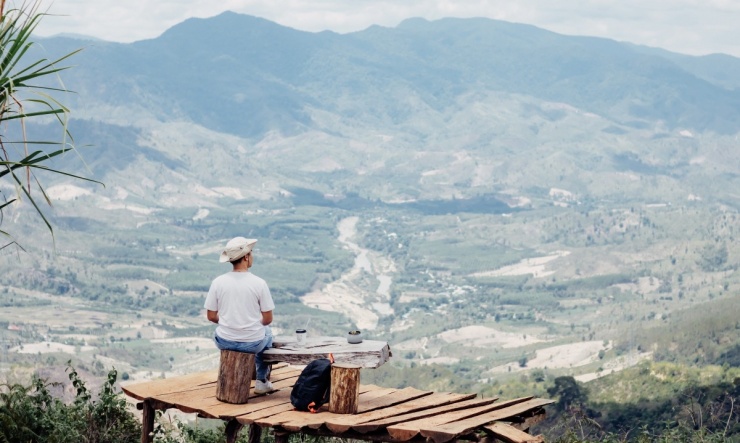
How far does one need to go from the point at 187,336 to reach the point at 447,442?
152174mm

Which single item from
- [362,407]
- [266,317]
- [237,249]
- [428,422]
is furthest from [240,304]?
[428,422]

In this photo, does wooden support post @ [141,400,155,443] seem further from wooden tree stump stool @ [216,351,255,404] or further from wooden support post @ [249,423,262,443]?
wooden support post @ [249,423,262,443]

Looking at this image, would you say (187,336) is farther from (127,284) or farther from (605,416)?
(605,416)

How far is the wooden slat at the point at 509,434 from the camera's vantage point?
10128mm

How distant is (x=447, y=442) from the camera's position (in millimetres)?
9836

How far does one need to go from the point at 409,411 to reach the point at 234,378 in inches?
76.1

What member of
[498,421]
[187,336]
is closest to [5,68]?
[498,421]

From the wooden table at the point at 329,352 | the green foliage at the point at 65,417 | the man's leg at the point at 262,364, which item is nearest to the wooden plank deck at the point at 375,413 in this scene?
the man's leg at the point at 262,364

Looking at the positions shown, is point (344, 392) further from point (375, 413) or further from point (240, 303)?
point (240, 303)

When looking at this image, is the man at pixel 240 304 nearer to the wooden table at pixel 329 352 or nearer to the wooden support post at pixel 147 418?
the wooden table at pixel 329 352

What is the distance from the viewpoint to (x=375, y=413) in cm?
1106

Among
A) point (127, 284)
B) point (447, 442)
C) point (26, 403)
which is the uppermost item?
point (447, 442)

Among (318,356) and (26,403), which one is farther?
(26,403)

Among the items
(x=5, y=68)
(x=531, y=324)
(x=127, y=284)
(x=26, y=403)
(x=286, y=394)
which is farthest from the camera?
(x=127, y=284)
